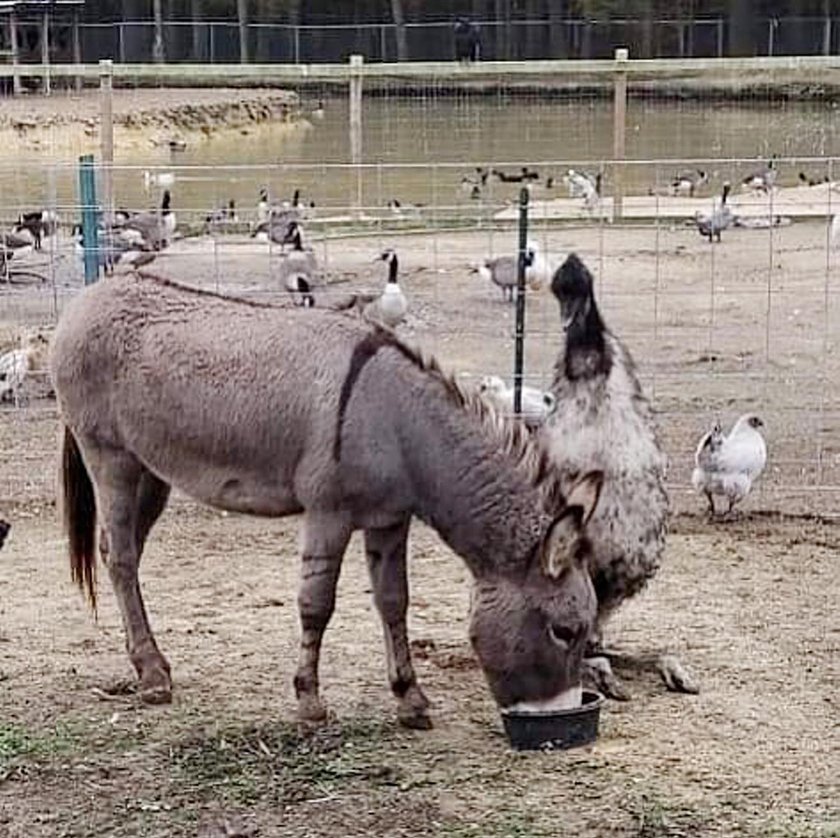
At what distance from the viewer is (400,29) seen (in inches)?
1364

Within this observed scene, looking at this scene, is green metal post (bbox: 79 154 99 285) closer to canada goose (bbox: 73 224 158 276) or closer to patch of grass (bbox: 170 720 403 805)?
canada goose (bbox: 73 224 158 276)

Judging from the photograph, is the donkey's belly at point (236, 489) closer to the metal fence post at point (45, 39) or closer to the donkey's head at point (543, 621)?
the donkey's head at point (543, 621)

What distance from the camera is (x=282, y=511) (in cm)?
505

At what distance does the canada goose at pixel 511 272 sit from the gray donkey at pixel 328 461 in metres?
7.58

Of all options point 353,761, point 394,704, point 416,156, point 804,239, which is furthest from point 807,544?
point 416,156

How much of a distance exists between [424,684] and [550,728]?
0.76 metres

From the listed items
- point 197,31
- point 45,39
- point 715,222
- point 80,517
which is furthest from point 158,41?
point 80,517

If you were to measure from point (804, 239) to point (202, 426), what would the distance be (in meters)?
12.1

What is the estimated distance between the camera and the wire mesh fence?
9695 mm

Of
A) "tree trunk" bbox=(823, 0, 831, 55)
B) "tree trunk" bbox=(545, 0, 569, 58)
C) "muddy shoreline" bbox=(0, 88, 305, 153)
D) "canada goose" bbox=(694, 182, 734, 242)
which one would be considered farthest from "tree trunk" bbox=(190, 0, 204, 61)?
"canada goose" bbox=(694, 182, 734, 242)

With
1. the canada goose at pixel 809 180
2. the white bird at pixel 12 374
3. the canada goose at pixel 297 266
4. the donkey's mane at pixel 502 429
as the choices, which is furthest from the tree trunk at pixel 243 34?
the donkey's mane at pixel 502 429

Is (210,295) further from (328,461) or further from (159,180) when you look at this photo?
(159,180)

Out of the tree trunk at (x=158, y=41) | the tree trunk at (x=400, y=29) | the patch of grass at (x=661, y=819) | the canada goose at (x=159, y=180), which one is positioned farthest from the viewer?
the tree trunk at (x=158, y=41)

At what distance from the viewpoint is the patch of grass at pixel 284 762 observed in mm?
4641
